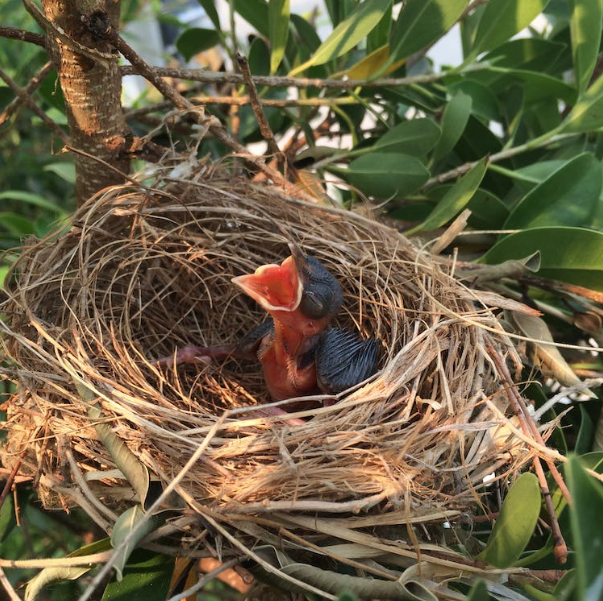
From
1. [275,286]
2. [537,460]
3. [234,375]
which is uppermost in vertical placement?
[275,286]

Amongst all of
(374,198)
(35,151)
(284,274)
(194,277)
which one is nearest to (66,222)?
(194,277)

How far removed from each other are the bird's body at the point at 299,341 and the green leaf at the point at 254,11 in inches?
18.8

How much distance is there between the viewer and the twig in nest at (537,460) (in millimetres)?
711

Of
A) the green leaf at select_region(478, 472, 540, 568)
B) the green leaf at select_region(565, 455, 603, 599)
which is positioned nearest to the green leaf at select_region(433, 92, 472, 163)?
the green leaf at select_region(478, 472, 540, 568)

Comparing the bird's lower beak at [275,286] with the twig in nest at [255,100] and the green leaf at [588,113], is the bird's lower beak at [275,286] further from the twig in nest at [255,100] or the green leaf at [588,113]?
the green leaf at [588,113]

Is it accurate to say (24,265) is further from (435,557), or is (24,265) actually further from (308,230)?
(435,557)

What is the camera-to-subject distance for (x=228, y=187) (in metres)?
1.14

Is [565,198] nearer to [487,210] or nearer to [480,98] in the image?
[487,210]

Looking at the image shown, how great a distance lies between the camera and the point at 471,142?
118cm

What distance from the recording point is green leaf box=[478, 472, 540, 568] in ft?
Result: 2.11

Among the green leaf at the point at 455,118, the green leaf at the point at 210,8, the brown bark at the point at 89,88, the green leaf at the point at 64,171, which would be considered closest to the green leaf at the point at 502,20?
the green leaf at the point at 455,118

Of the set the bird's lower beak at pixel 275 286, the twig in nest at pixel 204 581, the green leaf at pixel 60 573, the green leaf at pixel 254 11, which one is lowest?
the green leaf at pixel 60 573

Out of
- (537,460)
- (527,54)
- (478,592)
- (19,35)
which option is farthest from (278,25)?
(478,592)

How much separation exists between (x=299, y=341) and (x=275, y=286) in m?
0.13
